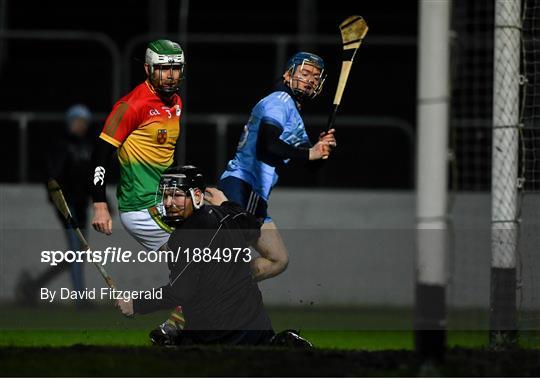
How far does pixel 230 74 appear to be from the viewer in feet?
54.6

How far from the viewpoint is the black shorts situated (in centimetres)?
1017

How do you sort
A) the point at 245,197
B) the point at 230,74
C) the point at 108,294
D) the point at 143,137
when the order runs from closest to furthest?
the point at 143,137, the point at 245,197, the point at 108,294, the point at 230,74

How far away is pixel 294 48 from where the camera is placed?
15.9 metres

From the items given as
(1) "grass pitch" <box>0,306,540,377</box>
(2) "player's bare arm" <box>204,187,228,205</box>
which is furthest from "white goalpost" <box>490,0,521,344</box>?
(2) "player's bare arm" <box>204,187,228,205</box>

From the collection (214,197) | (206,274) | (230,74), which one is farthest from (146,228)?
(230,74)

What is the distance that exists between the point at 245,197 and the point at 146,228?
68cm

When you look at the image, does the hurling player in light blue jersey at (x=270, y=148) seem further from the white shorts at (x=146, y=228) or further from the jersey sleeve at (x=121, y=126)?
the jersey sleeve at (x=121, y=126)

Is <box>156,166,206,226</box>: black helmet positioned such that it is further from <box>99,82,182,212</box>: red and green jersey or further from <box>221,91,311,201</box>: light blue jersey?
<box>221,91,311,201</box>: light blue jersey

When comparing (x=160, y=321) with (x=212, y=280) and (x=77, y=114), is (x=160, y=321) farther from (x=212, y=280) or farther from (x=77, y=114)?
(x=77, y=114)

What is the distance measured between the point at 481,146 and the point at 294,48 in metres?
2.16

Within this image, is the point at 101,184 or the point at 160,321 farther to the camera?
the point at 160,321

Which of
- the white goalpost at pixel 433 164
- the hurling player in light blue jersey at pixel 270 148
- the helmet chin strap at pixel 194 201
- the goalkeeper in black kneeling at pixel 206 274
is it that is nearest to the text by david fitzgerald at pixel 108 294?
the goalkeeper in black kneeling at pixel 206 274

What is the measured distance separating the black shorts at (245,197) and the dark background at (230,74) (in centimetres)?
508

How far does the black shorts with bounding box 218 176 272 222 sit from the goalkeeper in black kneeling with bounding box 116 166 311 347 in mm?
200
